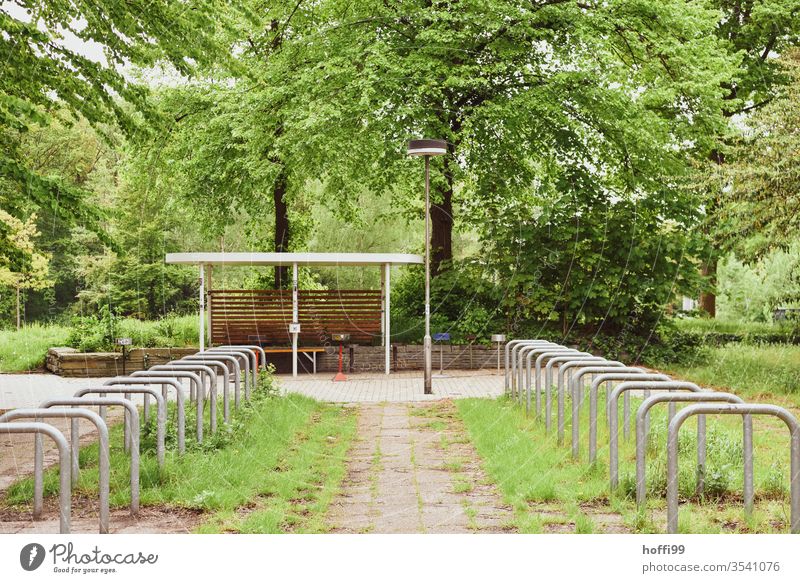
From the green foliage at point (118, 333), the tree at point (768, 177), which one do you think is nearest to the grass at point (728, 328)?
the tree at point (768, 177)

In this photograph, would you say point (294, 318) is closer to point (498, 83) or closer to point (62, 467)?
point (498, 83)

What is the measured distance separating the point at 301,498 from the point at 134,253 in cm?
2438

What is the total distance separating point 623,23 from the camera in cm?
2028

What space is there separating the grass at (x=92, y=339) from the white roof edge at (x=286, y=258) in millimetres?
2250

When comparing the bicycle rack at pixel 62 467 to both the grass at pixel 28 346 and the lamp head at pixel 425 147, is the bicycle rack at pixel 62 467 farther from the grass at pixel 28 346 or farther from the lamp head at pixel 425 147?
the grass at pixel 28 346

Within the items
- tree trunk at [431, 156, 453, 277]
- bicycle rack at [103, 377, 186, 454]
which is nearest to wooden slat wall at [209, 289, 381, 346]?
tree trunk at [431, 156, 453, 277]

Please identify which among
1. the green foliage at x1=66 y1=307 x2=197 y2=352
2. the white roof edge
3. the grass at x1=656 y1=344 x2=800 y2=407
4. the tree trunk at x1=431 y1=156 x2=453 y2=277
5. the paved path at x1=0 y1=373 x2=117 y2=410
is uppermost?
the tree trunk at x1=431 y1=156 x2=453 y2=277

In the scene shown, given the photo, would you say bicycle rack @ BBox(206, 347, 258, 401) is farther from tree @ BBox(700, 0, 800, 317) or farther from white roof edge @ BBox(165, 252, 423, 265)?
tree @ BBox(700, 0, 800, 317)

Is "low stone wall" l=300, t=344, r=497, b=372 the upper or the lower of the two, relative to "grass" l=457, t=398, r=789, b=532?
lower

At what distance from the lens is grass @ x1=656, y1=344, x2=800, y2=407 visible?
14336mm

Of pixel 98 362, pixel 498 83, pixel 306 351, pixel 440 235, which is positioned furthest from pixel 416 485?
pixel 440 235

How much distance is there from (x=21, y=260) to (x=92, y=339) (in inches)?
302

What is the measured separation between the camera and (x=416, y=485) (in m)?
7.40

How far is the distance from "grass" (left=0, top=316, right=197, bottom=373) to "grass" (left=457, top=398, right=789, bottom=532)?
11.3 m
